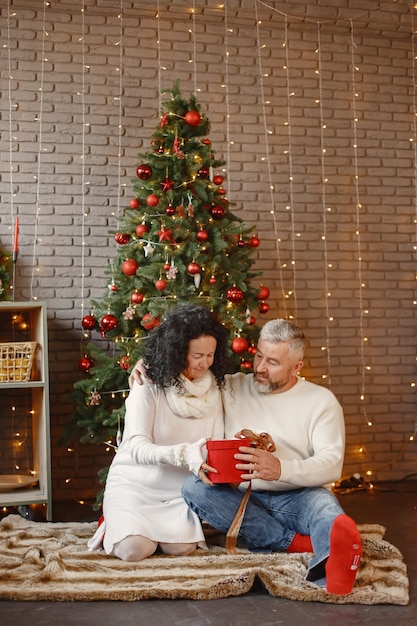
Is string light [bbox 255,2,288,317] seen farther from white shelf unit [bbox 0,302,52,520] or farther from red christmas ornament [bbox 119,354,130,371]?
white shelf unit [bbox 0,302,52,520]

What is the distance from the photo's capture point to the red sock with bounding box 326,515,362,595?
2.87 m

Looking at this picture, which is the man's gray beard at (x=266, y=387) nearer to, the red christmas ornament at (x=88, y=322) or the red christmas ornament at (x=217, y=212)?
the red christmas ornament at (x=217, y=212)

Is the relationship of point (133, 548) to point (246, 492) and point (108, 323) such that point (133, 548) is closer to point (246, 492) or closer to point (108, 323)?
point (246, 492)

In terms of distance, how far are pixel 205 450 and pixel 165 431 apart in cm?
37

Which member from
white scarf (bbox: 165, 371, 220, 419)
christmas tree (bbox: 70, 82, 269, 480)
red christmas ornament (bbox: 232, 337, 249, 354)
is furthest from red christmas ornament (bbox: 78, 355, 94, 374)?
white scarf (bbox: 165, 371, 220, 419)

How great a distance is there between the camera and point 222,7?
17.6 feet

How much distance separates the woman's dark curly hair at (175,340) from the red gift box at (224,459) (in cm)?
42

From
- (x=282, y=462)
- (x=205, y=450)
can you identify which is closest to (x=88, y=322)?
(x=205, y=450)

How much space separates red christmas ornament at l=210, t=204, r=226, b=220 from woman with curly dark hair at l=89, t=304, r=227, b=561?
0.98 meters

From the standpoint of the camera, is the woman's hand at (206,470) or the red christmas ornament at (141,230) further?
the red christmas ornament at (141,230)

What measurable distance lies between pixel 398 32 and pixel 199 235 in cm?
252

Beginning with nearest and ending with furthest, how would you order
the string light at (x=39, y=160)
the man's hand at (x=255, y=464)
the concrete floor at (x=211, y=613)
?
the concrete floor at (x=211, y=613), the man's hand at (x=255, y=464), the string light at (x=39, y=160)

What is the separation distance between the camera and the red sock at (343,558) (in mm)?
2869

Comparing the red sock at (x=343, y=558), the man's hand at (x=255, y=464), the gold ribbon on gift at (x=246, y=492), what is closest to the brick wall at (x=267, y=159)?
the gold ribbon on gift at (x=246, y=492)
